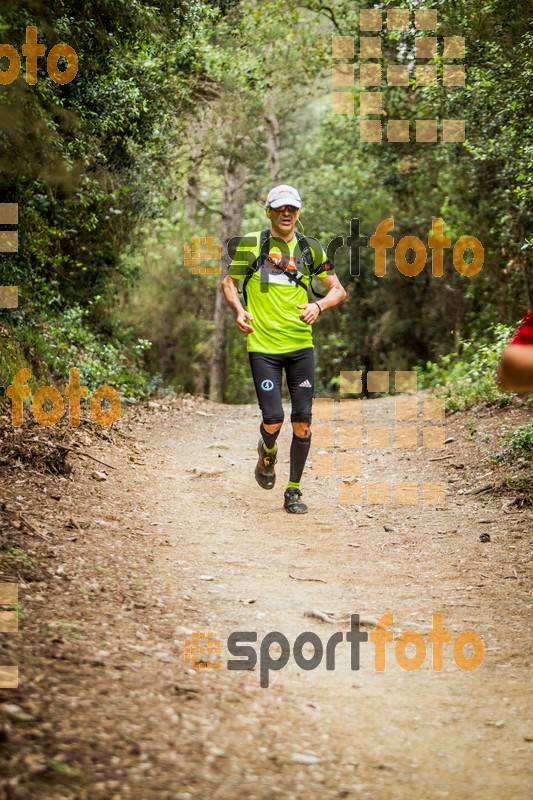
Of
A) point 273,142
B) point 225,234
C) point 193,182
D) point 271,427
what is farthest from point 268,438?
point 273,142

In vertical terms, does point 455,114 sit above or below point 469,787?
above

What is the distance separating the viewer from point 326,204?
25.7 meters

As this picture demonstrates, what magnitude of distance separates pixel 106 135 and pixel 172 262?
11.0m

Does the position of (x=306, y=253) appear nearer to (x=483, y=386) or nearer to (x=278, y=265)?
(x=278, y=265)

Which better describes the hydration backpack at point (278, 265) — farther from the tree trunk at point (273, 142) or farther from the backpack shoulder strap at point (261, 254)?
the tree trunk at point (273, 142)

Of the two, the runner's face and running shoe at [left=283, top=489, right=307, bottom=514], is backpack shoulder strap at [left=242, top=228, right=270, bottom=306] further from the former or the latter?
running shoe at [left=283, top=489, right=307, bottom=514]

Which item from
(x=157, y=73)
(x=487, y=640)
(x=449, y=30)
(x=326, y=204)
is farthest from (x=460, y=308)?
(x=487, y=640)

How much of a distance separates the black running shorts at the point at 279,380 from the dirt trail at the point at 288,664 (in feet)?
3.10

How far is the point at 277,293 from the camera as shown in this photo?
716 cm

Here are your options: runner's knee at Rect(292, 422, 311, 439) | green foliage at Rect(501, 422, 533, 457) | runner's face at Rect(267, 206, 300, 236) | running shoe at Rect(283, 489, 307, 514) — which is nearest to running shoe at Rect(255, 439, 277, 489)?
running shoe at Rect(283, 489, 307, 514)

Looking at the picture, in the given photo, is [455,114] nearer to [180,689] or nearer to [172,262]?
[172,262]

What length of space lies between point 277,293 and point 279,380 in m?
0.79

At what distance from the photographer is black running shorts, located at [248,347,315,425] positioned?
23.8ft

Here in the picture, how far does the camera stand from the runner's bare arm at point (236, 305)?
22.7ft
